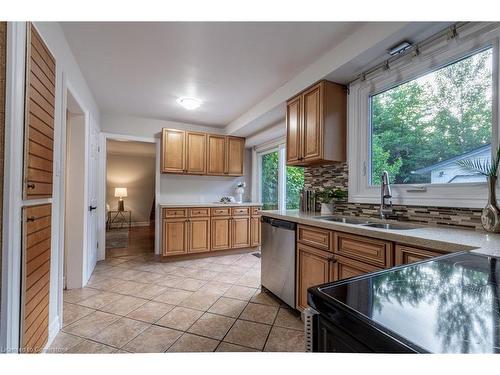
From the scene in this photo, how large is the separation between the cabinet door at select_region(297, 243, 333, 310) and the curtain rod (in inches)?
64.9

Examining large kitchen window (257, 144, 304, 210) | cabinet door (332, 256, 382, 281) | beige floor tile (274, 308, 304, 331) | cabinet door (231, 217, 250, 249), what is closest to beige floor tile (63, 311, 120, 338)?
beige floor tile (274, 308, 304, 331)

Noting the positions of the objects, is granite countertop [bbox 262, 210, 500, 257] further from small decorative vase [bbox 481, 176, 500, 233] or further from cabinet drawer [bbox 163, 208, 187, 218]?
cabinet drawer [bbox 163, 208, 187, 218]

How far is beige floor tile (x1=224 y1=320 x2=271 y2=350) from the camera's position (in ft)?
5.50

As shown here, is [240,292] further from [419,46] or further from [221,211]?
[419,46]

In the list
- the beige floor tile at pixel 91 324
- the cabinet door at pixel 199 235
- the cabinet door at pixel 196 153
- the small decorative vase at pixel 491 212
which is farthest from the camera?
the cabinet door at pixel 196 153

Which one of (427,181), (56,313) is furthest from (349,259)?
Result: (56,313)

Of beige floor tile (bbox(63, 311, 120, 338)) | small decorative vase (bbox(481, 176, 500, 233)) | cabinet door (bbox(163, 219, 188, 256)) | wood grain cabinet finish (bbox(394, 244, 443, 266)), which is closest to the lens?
wood grain cabinet finish (bbox(394, 244, 443, 266))

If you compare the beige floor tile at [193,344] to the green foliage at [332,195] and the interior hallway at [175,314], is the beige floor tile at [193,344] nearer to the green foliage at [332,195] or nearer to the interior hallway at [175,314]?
the interior hallway at [175,314]

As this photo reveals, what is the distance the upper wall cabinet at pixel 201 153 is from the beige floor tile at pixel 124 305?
206 cm

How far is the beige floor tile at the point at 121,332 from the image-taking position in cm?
167

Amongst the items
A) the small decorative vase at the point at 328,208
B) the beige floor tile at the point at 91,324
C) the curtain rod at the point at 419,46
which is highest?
the curtain rod at the point at 419,46

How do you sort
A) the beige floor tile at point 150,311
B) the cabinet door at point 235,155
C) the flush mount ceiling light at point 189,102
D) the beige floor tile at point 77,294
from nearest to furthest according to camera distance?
the beige floor tile at point 150,311 → the beige floor tile at point 77,294 → the flush mount ceiling light at point 189,102 → the cabinet door at point 235,155

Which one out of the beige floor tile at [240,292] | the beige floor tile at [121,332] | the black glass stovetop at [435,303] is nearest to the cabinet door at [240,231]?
the beige floor tile at [240,292]

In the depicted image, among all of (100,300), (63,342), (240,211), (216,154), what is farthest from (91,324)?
(216,154)
